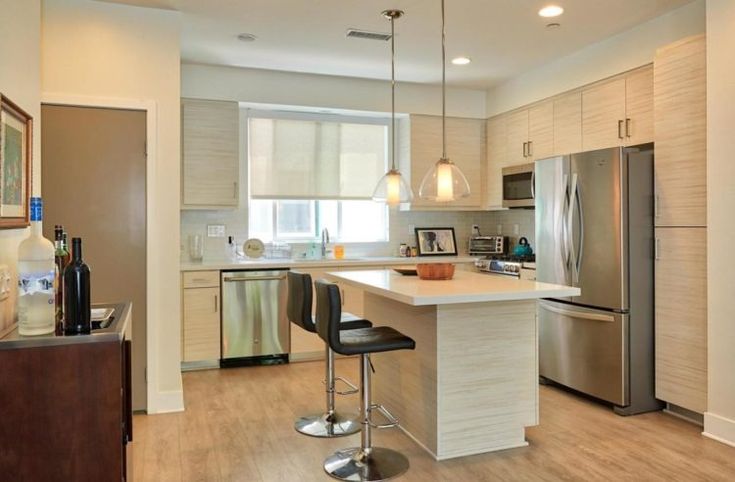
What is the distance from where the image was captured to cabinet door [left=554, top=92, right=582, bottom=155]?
4.54 m

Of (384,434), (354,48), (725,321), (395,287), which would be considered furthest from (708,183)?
(354,48)

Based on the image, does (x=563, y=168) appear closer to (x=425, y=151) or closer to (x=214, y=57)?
(x=425, y=151)

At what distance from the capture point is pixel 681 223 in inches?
136

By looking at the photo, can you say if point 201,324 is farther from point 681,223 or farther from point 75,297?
point 681,223

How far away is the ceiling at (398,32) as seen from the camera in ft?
12.0

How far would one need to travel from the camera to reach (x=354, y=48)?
179 inches

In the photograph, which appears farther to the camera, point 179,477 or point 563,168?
point 563,168

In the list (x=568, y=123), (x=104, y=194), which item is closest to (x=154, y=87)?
(x=104, y=194)

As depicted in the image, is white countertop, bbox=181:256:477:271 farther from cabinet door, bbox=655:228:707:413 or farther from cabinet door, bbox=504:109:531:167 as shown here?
cabinet door, bbox=655:228:707:413

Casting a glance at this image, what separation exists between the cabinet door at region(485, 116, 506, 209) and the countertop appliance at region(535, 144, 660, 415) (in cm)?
155

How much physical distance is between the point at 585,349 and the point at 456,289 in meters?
1.62

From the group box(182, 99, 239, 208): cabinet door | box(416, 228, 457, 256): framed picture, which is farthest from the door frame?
box(416, 228, 457, 256): framed picture

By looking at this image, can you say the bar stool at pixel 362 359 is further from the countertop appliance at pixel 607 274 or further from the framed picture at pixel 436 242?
the framed picture at pixel 436 242

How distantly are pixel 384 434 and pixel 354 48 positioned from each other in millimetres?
3030
